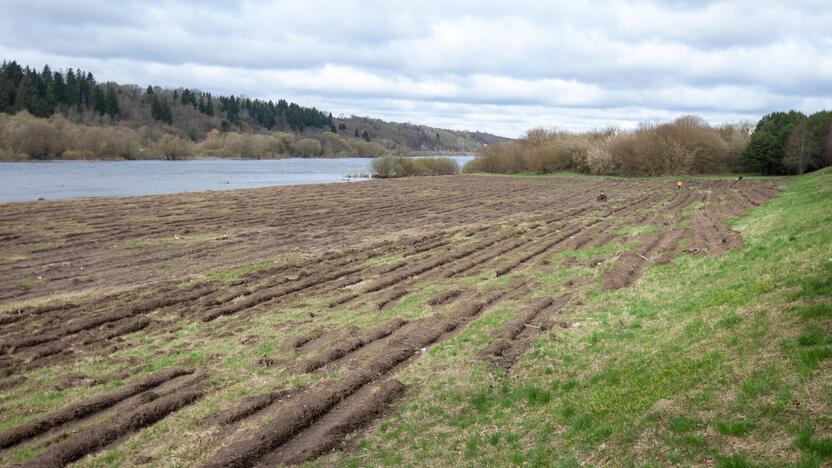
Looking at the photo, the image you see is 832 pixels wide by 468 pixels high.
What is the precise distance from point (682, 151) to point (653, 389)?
78.5 metres

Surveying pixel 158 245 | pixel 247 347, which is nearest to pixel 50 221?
pixel 158 245

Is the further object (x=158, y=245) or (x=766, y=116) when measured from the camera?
(x=766, y=116)

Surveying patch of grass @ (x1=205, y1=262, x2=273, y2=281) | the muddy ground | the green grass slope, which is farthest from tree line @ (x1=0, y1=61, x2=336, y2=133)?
the green grass slope

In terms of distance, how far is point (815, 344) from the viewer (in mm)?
7613

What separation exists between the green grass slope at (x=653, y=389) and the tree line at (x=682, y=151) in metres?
65.8

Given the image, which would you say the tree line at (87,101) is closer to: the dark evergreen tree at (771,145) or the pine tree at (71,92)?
the pine tree at (71,92)

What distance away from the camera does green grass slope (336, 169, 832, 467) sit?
6.34m

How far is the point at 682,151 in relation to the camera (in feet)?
259

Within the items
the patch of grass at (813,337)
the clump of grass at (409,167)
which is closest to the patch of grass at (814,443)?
the patch of grass at (813,337)

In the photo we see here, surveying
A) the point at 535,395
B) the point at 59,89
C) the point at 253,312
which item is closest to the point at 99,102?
the point at 59,89

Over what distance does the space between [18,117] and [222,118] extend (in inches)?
3618

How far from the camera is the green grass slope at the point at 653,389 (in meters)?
6.34

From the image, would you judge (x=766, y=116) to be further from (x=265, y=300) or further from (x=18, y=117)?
(x=18, y=117)

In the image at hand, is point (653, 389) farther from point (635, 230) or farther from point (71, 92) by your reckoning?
point (71, 92)
